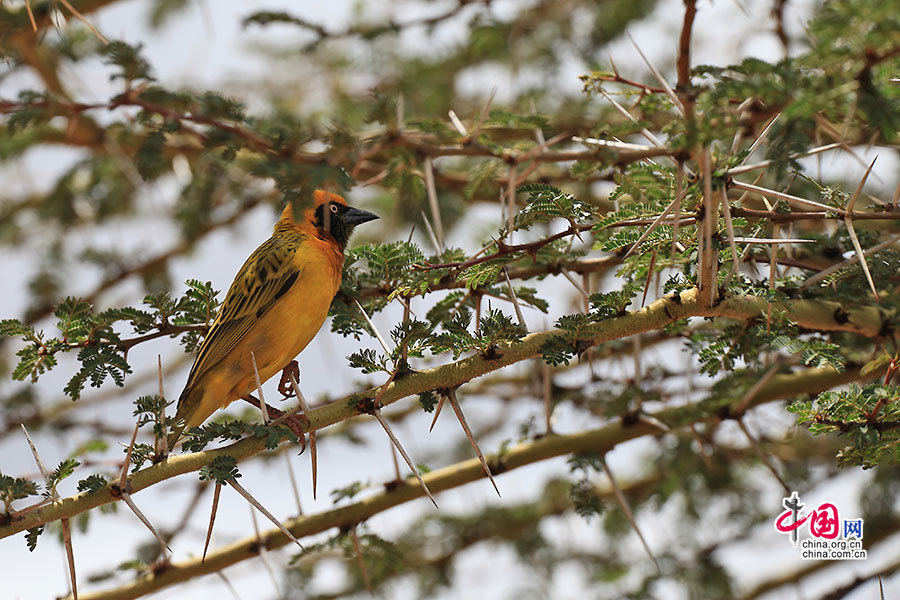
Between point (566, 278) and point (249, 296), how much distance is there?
4.77 ft

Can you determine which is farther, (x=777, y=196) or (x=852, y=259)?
(x=852, y=259)

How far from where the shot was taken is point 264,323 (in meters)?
3.70

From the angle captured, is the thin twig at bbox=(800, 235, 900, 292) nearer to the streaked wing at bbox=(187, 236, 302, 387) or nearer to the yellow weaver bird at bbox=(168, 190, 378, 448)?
the yellow weaver bird at bbox=(168, 190, 378, 448)

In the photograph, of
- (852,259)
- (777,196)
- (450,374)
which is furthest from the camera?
(450,374)

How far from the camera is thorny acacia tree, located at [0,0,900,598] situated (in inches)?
85.9

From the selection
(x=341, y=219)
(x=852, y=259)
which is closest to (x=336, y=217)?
(x=341, y=219)

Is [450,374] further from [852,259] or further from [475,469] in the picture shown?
[852,259]

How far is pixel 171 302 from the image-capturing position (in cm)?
305

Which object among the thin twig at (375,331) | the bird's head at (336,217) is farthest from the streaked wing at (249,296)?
the thin twig at (375,331)

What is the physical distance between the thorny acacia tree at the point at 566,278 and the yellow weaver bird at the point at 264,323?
0.13 metres

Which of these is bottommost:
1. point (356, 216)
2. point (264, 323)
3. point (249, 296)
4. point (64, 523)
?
point (64, 523)

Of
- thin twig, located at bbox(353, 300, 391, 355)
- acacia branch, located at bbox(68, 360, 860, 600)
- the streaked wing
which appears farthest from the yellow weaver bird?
acacia branch, located at bbox(68, 360, 860, 600)

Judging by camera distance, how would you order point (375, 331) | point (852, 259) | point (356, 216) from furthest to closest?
1. point (356, 216)
2. point (375, 331)
3. point (852, 259)

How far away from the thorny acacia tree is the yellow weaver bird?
13 centimetres
